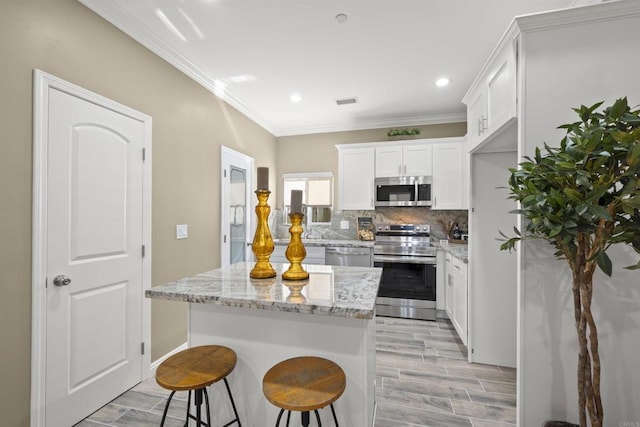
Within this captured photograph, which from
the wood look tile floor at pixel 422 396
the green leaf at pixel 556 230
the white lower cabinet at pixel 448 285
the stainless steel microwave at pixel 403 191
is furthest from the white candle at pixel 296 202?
the stainless steel microwave at pixel 403 191

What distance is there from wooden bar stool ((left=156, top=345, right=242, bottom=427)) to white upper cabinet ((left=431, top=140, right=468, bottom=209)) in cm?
343

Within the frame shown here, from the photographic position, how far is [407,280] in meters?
3.73

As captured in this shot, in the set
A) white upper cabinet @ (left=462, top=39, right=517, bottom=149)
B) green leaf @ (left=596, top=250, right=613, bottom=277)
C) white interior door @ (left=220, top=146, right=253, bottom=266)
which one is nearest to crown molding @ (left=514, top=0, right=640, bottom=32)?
white upper cabinet @ (left=462, top=39, right=517, bottom=149)

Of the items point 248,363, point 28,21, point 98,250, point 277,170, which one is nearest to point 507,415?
point 248,363

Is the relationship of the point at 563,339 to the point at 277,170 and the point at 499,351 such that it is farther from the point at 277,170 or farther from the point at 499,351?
the point at 277,170

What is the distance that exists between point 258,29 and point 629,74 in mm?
2337

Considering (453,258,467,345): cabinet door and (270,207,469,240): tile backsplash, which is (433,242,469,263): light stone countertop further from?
(270,207,469,240): tile backsplash

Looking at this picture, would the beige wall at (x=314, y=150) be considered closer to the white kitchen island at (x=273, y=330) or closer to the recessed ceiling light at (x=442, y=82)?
the recessed ceiling light at (x=442, y=82)

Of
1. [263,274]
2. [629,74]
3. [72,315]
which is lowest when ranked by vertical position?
[72,315]

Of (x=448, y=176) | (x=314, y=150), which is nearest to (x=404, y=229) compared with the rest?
(x=448, y=176)

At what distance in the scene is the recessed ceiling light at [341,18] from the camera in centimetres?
215

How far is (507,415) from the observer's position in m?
1.94

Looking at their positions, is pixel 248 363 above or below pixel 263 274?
below

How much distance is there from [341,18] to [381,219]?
296 cm
